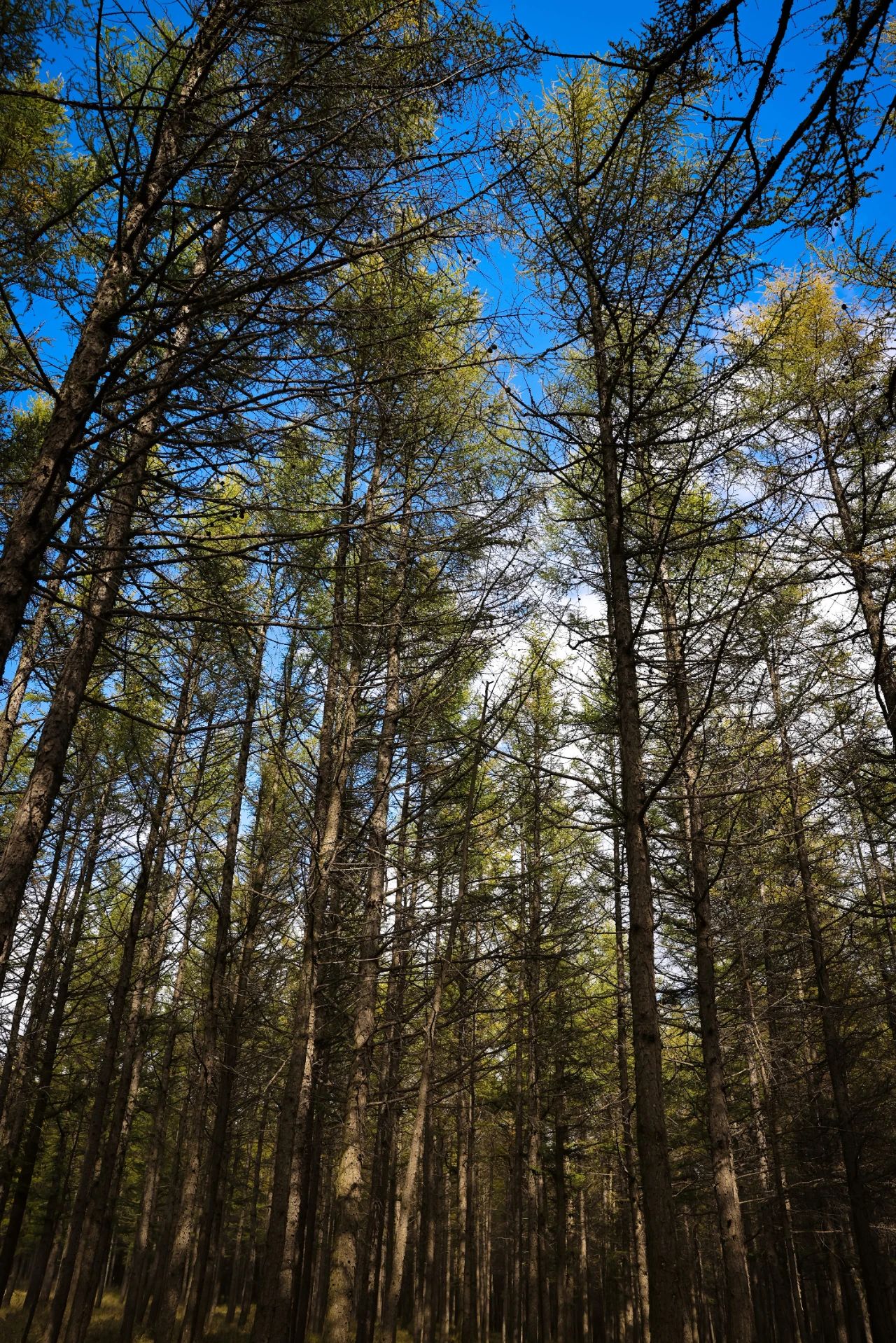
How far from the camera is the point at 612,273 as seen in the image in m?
5.21

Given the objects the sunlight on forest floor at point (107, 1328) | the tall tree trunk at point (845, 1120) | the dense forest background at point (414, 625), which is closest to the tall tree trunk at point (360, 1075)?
the dense forest background at point (414, 625)

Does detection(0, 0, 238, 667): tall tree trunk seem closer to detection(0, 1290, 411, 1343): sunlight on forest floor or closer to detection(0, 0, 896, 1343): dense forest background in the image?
detection(0, 0, 896, 1343): dense forest background

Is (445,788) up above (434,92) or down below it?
below

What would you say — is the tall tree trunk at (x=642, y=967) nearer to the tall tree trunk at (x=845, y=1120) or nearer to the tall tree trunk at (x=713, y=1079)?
the tall tree trunk at (x=713, y=1079)

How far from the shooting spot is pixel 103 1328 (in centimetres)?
1659

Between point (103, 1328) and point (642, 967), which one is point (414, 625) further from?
point (103, 1328)

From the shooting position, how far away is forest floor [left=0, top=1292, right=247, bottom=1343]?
13.9 m

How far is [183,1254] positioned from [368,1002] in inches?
222

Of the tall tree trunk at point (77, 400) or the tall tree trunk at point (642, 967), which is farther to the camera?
the tall tree trunk at point (642, 967)

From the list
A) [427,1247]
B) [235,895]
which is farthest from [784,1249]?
[235,895]

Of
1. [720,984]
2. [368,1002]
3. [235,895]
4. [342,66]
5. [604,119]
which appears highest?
[604,119]

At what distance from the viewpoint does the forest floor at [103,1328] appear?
45.7 ft

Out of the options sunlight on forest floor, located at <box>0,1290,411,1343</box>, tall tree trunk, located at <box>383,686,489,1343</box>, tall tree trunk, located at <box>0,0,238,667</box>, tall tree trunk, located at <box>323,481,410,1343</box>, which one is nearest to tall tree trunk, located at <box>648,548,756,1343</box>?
tall tree trunk, located at <box>383,686,489,1343</box>

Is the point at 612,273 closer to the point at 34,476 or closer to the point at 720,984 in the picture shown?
the point at 34,476
